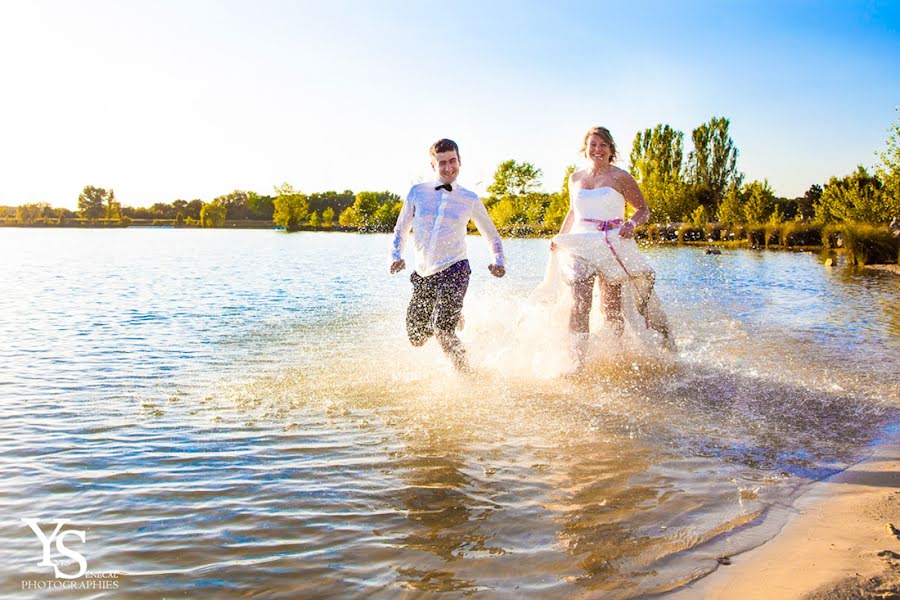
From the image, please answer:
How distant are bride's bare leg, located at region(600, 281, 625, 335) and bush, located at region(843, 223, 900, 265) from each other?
90.9ft

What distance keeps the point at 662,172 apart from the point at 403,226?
72.5 m

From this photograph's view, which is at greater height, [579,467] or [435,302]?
[435,302]

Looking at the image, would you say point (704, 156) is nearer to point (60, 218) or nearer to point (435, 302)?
point (435, 302)

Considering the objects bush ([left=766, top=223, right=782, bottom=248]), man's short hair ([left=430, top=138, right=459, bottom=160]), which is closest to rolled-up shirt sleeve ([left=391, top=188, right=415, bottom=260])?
man's short hair ([left=430, top=138, right=459, bottom=160])

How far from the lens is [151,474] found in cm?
450

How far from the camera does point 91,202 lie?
613 ft

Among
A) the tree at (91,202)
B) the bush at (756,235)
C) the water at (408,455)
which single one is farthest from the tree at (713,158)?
the tree at (91,202)

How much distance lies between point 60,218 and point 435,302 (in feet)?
617

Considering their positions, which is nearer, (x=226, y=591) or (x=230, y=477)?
(x=226, y=591)

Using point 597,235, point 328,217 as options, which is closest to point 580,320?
point 597,235

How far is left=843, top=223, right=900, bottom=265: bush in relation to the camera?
30.3 meters

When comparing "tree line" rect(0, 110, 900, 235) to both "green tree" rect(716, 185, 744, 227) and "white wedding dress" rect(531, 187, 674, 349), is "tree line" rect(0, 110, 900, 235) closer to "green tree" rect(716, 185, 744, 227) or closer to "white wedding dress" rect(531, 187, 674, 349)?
"green tree" rect(716, 185, 744, 227)

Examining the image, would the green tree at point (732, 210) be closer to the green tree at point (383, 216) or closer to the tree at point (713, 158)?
the tree at point (713, 158)

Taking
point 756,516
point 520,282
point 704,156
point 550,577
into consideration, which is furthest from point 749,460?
point 704,156
